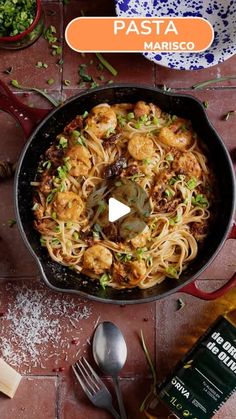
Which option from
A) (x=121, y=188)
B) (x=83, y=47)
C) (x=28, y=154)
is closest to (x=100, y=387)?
(x=121, y=188)

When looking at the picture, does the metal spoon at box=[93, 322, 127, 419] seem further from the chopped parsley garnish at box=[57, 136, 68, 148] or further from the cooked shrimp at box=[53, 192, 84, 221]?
the chopped parsley garnish at box=[57, 136, 68, 148]

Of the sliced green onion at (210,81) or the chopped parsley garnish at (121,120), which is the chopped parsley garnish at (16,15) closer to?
the chopped parsley garnish at (121,120)

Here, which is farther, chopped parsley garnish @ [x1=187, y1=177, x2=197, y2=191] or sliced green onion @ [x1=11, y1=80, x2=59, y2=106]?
sliced green onion @ [x1=11, y1=80, x2=59, y2=106]

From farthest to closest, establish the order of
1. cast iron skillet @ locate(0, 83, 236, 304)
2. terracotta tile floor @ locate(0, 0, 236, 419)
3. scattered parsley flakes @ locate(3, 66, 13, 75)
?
scattered parsley flakes @ locate(3, 66, 13, 75), terracotta tile floor @ locate(0, 0, 236, 419), cast iron skillet @ locate(0, 83, 236, 304)

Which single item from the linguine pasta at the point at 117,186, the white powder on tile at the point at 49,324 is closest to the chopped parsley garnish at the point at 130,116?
the linguine pasta at the point at 117,186

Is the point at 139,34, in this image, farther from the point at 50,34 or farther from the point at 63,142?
the point at 63,142

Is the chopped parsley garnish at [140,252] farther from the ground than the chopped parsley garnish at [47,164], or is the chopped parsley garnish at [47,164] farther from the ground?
the chopped parsley garnish at [47,164]

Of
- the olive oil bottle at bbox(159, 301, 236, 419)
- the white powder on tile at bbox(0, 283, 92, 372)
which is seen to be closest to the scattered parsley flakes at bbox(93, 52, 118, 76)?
the white powder on tile at bbox(0, 283, 92, 372)

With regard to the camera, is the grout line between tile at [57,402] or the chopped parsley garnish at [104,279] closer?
the chopped parsley garnish at [104,279]
